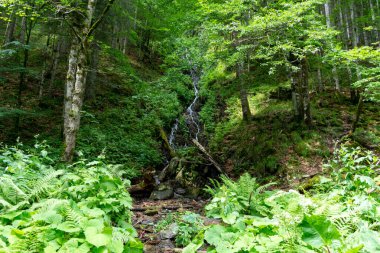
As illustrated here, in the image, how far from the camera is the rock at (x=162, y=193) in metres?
8.98

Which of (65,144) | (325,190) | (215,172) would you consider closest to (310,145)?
(215,172)

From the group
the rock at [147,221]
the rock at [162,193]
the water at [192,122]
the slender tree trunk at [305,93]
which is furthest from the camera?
the water at [192,122]

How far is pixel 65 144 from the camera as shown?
6.91m

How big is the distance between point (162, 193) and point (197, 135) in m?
5.69

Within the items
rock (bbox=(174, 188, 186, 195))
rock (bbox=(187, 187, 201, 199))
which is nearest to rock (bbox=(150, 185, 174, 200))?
rock (bbox=(174, 188, 186, 195))

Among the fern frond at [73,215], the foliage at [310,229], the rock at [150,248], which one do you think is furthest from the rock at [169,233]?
the fern frond at [73,215]

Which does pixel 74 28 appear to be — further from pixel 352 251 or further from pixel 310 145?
pixel 310 145

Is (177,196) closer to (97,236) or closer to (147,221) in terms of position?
(147,221)

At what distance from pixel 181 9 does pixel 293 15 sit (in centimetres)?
1161

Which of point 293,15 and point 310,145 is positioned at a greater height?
point 293,15

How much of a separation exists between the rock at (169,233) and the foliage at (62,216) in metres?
1.02

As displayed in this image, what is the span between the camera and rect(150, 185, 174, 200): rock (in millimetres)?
8984

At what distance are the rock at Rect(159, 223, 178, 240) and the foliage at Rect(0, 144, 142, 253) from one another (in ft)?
3.34

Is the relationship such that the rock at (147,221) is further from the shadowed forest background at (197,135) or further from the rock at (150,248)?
the rock at (150,248)
